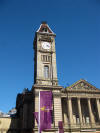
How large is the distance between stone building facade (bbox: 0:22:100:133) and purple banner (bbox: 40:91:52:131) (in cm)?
2125

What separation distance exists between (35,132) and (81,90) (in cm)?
1732

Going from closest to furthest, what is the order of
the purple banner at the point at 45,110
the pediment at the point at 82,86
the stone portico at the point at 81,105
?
the purple banner at the point at 45,110 → the stone portico at the point at 81,105 → the pediment at the point at 82,86

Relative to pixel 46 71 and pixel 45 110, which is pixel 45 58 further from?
pixel 45 110

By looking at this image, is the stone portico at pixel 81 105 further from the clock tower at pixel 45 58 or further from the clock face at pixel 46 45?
the clock face at pixel 46 45

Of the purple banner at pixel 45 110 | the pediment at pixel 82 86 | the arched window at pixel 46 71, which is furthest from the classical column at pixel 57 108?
the purple banner at pixel 45 110

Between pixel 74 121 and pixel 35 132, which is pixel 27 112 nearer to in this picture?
pixel 35 132

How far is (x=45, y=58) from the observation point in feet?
151

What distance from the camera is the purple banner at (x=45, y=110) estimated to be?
16.5m

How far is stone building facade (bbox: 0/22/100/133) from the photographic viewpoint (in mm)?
39656

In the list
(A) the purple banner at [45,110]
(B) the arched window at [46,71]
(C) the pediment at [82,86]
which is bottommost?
(A) the purple banner at [45,110]

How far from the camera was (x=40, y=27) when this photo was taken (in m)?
53.8

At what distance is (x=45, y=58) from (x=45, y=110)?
3005 cm

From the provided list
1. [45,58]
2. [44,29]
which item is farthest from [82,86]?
[44,29]

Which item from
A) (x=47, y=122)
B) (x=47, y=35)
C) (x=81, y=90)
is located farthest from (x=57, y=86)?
(x=47, y=122)
